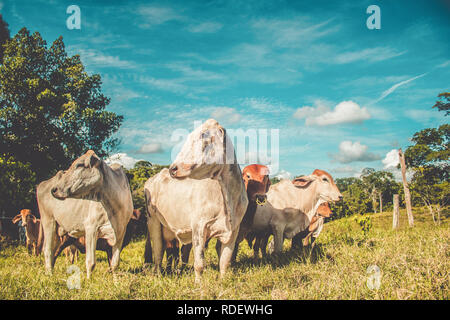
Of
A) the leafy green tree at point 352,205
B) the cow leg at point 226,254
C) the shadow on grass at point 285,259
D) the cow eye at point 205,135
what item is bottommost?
the leafy green tree at point 352,205

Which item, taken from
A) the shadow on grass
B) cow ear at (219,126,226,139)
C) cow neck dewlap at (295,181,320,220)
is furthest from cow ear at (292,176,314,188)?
cow ear at (219,126,226,139)

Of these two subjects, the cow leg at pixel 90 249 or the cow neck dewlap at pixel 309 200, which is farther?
the cow neck dewlap at pixel 309 200

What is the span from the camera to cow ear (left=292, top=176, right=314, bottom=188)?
8398 mm

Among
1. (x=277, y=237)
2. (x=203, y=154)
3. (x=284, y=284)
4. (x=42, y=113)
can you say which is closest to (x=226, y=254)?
(x=284, y=284)

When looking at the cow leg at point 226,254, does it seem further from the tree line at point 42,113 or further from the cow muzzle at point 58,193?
the tree line at point 42,113

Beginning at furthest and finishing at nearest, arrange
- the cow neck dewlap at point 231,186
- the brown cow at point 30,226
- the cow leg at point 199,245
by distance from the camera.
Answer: the brown cow at point 30,226 < the cow leg at point 199,245 < the cow neck dewlap at point 231,186

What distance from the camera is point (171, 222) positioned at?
574 cm

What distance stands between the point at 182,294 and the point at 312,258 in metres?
3.87

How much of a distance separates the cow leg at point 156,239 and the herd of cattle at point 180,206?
0.06 ft

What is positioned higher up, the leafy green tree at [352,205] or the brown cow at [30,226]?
the brown cow at [30,226]

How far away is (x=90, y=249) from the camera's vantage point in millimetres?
5383

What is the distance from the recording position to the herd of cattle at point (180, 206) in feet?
13.6

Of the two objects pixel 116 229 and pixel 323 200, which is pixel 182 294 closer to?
pixel 116 229

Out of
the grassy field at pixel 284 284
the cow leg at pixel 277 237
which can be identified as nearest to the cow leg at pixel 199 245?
A: the grassy field at pixel 284 284
